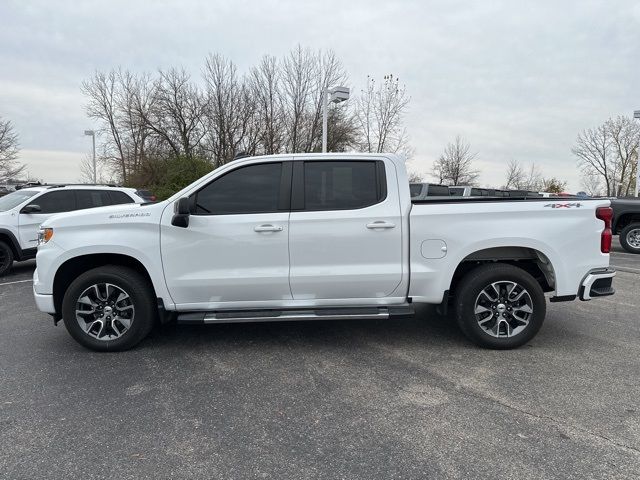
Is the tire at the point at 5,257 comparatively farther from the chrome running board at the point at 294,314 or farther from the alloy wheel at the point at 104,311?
the chrome running board at the point at 294,314

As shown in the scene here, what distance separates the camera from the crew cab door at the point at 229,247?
4164mm

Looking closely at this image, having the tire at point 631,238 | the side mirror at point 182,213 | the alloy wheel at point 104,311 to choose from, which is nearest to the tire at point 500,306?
the side mirror at point 182,213

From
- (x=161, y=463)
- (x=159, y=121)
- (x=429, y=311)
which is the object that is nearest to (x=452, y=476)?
(x=161, y=463)

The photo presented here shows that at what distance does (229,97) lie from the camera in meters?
27.7

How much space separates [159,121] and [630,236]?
28.4 metres

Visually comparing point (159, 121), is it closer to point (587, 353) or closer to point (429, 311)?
point (429, 311)

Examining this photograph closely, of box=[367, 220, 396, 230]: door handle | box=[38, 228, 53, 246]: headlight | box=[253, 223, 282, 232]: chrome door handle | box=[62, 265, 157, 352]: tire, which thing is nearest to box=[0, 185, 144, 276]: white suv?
box=[38, 228, 53, 246]: headlight

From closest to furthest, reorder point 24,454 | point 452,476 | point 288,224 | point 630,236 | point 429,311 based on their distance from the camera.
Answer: point 452,476
point 24,454
point 288,224
point 429,311
point 630,236

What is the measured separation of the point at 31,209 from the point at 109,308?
19.2ft

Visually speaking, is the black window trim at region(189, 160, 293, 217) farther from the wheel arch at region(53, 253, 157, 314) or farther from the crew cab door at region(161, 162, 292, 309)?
the wheel arch at region(53, 253, 157, 314)

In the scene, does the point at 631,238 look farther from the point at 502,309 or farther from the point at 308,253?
the point at 308,253

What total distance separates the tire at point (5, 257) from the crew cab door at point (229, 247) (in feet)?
20.9

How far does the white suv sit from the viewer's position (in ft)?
27.7

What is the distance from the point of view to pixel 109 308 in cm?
428
